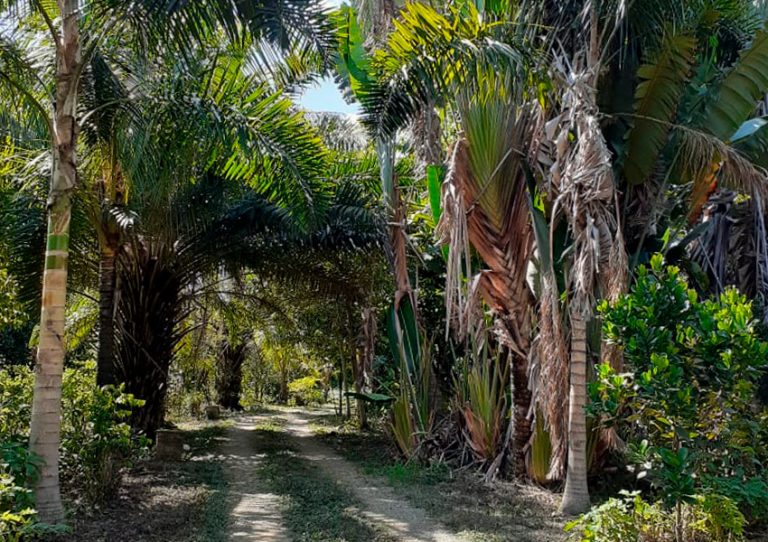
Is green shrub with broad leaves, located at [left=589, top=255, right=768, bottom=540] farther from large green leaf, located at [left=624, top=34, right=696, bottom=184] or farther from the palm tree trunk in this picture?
large green leaf, located at [left=624, top=34, right=696, bottom=184]

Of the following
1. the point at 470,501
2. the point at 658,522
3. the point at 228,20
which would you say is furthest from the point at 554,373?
the point at 228,20

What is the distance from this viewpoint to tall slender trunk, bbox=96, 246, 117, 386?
9.34m

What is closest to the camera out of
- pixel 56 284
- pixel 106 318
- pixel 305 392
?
pixel 56 284

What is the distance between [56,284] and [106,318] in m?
3.47

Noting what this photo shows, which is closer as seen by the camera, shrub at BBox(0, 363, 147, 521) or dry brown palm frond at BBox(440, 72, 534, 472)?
shrub at BBox(0, 363, 147, 521)

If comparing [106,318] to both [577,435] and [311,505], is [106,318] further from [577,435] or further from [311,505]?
[577,435]

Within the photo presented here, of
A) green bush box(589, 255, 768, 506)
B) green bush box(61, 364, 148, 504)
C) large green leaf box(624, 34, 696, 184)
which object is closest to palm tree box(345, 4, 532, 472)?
large green leaf box(624, 34, 696, 184)

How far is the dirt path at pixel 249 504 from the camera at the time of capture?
247 inches

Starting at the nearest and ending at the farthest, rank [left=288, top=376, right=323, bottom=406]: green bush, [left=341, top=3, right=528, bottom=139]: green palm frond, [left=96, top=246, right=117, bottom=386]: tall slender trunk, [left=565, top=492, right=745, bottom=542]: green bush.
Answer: [left=565, top=492, right=745, bottom=542]: green bush
[left=341, top=3, right=528, bottom=139]: green palm frond
[left=96, top=246, right=117, bottom=386]: tall slender trunk
[left=288, top=376, right=323, bottom=406]: green bush

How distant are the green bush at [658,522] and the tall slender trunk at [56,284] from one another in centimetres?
463

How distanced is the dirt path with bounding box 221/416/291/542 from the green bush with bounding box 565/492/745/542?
2850 mm

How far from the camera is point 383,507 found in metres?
7.47

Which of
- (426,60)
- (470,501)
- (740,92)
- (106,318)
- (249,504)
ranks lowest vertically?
(249,504)

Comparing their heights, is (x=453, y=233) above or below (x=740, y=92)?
below
